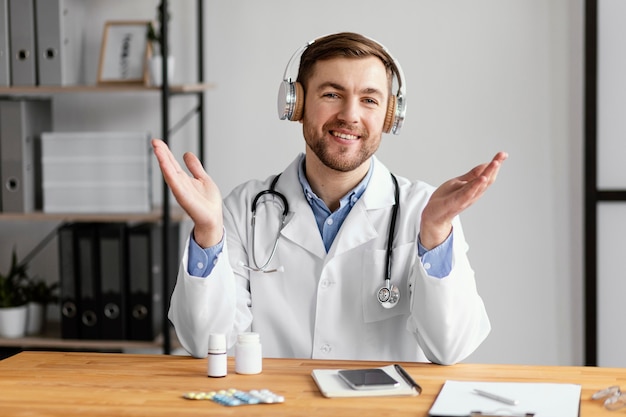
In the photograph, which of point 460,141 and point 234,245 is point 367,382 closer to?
point 234,245

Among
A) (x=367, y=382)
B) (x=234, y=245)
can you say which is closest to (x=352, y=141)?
(x=234, y=245)

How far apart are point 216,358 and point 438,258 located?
1.62ft

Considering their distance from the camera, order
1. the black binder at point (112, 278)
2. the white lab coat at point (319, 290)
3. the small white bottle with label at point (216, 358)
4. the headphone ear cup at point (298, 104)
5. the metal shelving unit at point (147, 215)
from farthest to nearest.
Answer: the black binder at point (112, 278) < the metal shelving unit at point (147, 215) < the headphone ear cup at point (298, 104) < the white lab coat at point (319, 290) < the small white bottle with label at point (216, 358)

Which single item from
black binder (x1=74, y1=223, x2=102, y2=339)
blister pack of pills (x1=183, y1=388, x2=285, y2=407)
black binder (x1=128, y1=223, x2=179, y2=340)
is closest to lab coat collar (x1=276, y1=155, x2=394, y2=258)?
blister pack of pills (x1=183, y1=388, x2=285, y2=407)

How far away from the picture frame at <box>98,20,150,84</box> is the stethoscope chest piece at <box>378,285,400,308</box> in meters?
1.50

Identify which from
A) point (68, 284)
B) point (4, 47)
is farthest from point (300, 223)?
point (4, 47)

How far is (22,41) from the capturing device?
10.2 feet

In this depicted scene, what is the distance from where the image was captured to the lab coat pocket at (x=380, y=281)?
2.06m

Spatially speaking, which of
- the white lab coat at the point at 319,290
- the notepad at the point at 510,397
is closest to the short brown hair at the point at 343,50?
the white lab coat at the point at 319,290

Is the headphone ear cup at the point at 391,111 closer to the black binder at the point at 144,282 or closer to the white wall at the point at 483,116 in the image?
the white wall at the point at 483,116

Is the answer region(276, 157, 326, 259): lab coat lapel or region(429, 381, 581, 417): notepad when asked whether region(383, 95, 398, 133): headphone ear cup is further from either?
region(429, 381, 581, 417): notepad

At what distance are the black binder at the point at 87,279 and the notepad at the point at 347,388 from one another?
5.50 feet

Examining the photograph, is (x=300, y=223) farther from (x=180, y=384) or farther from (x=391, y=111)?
(x=180, y=384)

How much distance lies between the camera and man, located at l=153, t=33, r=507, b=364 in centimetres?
197
